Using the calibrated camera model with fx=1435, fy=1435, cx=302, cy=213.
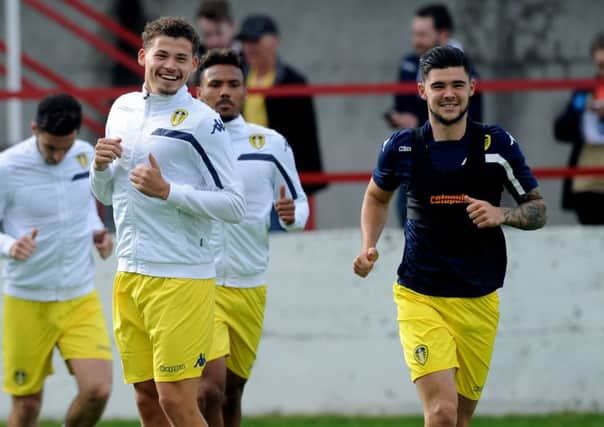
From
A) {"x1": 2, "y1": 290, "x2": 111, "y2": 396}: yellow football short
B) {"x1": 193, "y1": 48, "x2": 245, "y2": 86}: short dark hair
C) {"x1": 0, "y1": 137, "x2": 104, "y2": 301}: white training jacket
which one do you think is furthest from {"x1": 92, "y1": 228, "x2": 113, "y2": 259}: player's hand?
{"x1": 193, "y1": 48, "x2": 245, "y2": 86}: short dark hair

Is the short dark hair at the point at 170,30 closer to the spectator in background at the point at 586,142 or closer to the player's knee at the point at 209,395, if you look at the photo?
the player's knee at the point at 209,395

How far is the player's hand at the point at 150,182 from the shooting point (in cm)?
673

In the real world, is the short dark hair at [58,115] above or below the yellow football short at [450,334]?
above

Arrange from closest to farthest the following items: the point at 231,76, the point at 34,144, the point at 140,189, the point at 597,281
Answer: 1. the point at 140,189
2. the point at 231,76
3. the point at 34,144
4. the point at 597,281

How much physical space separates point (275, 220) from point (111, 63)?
421cm

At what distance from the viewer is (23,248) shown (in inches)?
330

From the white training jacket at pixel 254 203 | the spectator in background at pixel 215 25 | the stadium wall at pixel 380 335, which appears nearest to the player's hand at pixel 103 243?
the white training jacket at pixel 254 203

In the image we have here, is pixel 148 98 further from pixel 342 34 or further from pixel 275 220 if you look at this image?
pixel 342 34

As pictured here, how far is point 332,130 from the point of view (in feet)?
45.0

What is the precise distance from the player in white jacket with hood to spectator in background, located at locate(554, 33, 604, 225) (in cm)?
437

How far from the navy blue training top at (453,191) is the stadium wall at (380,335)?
3188 millimetres

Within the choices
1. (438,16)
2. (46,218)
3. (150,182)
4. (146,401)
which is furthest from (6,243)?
(438,16)

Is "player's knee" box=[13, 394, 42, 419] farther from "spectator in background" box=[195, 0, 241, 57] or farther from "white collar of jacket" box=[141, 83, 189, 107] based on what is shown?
"spectator in background" box=[195, 0, 241, 57]

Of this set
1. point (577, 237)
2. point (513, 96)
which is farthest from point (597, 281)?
point (513, 96)
